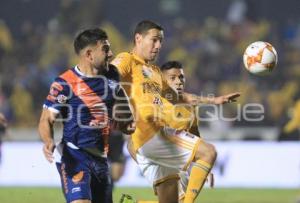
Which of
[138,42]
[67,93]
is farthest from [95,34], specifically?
[138,42]

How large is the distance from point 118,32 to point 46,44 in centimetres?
168

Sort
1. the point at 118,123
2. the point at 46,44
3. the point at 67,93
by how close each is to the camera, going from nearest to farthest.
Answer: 1. the point at 67,93
2. the point at 118,123
3. the point at 46,44

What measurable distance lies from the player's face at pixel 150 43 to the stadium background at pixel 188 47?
7.14 m

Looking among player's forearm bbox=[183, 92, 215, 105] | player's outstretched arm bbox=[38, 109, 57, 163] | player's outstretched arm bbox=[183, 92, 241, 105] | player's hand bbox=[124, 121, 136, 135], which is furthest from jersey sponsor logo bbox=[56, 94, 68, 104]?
player's forearm bbox=[183, 92, 215, 105]

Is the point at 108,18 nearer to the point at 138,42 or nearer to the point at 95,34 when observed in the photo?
the point at 138,42

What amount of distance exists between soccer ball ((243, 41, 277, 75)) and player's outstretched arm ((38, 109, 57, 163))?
9.68 feet

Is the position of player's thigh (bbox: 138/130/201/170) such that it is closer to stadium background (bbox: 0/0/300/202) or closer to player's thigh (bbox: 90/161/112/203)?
player's thigh (bbox: 90/161/112/203)

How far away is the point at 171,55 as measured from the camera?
16719 mm

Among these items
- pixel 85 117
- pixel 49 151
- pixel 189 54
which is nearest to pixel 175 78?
pixel 85 117

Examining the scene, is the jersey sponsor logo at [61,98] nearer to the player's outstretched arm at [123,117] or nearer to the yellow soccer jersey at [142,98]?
the player's outstretched arm at [123,117]

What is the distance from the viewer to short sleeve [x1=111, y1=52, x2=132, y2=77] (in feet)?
22.9

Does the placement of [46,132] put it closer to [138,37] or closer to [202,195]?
[138,37]

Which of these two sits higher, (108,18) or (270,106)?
(108,18)

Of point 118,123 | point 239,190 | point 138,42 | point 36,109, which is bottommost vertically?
point 239,190
